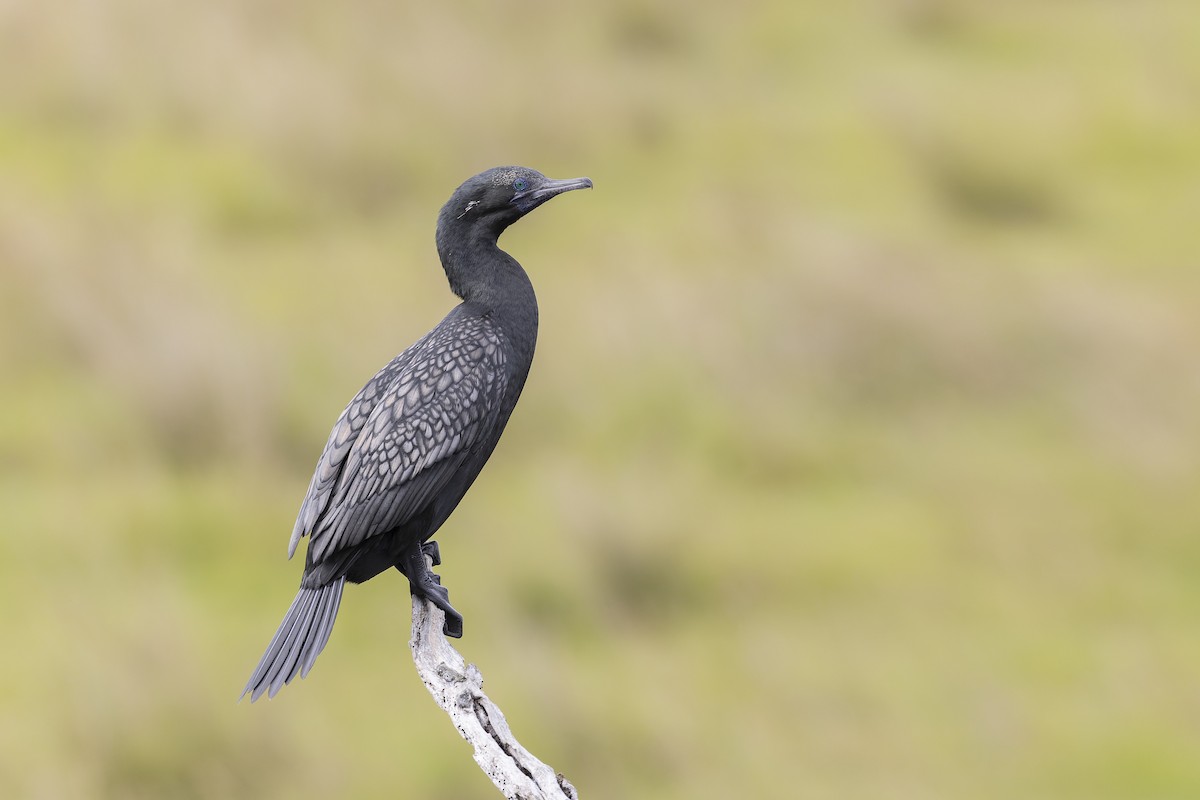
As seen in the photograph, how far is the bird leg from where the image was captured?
17.1ft

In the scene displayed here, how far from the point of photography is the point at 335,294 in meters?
11.9

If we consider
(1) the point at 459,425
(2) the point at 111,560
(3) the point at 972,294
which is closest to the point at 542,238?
(3) the point at 972,294

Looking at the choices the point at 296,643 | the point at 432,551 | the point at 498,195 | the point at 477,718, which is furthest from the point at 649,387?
the point at 296,643

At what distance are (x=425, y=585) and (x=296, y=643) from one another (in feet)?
1.50

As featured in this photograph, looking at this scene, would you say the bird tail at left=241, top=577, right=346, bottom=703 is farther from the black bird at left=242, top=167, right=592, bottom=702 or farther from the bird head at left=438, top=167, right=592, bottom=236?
the bird head at left=438, top=167, right=592, bottom=236

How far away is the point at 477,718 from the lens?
5059mm

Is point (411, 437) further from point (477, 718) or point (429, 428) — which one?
point (477, 718)

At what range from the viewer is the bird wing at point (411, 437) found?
5051mm

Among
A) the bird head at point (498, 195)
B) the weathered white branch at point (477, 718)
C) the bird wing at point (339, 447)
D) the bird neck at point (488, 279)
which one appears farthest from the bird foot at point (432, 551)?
the bird head at point (498, 195)

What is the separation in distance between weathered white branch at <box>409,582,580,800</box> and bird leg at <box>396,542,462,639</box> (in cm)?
→ 4

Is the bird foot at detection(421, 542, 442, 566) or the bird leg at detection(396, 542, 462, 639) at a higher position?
the bird foot at detection(421, 542, 442, 566)

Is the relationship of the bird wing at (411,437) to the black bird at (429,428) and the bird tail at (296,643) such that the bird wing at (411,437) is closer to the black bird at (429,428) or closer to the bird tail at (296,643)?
the black bird at (429,428)

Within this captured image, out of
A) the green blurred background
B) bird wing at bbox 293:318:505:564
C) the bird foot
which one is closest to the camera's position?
bird wing at bbox 293:318:505:564

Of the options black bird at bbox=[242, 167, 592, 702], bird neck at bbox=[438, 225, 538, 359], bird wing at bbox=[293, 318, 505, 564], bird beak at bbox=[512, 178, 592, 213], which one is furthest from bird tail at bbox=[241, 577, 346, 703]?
bird beak at bbox=[512, 178, 592, 213]
